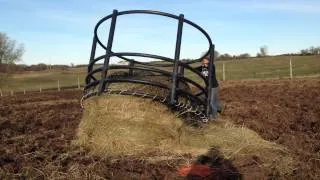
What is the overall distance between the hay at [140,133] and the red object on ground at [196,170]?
49cm

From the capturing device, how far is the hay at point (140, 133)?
19.1ft

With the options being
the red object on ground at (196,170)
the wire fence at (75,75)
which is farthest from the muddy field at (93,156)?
the wire fence at (75,75)

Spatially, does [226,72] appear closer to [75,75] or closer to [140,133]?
[75,75]

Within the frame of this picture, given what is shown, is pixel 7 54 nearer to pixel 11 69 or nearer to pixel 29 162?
pixel 11 69

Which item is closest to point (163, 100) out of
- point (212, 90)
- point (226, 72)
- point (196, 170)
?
point (196, 170)

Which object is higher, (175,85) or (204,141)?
(175,85)

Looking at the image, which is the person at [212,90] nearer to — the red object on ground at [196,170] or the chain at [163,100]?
the chain at [163,100]

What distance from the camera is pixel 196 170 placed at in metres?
5.31

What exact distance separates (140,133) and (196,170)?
89 centimetres

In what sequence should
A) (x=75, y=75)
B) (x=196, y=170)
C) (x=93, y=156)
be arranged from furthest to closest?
1. (x=75, y=75)
2. (x=93, y=156)
3. (x=196, y=170)

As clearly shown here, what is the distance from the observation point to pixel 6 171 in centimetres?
511

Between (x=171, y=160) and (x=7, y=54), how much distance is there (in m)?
62.5

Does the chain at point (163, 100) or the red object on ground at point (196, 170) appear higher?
the chain at point (163, 100)

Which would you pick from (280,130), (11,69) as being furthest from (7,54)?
(280,130)
